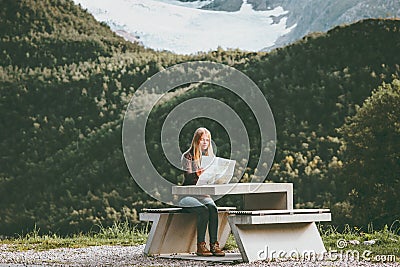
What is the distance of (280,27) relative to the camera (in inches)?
1107

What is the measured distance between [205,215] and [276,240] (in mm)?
808

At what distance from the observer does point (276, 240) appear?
729 cm

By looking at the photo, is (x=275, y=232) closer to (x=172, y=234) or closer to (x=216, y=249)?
(x=216, y=249)

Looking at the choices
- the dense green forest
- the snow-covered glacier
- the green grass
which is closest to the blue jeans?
the green grass

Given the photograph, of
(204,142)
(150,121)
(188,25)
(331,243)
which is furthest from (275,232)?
(188,25)

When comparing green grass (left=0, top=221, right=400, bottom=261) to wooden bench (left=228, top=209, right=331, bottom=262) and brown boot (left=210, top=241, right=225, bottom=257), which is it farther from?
brown boot (left=210, top=241, right=225, bottom=257)

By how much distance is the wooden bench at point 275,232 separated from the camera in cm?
707

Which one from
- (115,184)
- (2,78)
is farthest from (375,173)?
(2,78)

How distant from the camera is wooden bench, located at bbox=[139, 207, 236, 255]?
7.95m

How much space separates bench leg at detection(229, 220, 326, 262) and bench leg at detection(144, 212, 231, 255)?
38.7 inches

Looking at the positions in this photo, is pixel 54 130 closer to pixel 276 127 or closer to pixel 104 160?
pixel 104 160

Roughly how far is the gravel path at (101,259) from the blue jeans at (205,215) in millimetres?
401

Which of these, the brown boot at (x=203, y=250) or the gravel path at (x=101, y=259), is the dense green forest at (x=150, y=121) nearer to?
the gravel path at (x=101, y=259)

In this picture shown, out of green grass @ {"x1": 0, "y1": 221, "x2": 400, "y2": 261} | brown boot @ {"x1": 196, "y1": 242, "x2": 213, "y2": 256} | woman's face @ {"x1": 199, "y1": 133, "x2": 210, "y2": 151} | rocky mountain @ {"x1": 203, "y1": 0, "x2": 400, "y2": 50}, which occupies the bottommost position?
green grass @ {"x1": 0, "y1": 221, "x2": 400, "y2": 261}
